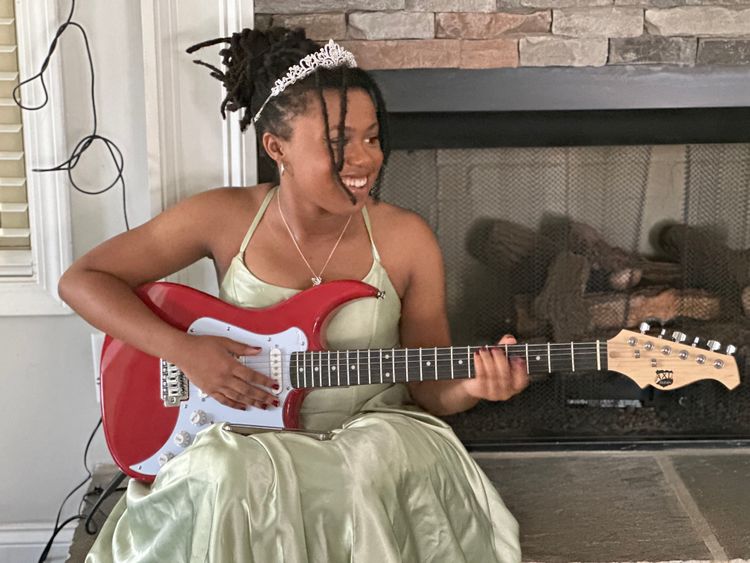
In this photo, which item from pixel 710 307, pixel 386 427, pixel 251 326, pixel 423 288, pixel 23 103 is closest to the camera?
pixel 386 427

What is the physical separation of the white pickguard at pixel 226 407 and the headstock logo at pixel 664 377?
50cm

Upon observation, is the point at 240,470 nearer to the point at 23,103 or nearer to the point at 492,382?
the point at 492,382

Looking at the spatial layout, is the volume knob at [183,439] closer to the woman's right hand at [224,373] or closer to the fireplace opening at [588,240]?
the woman's right hand at [224,373]

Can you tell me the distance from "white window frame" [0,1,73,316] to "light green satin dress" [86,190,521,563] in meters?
0.47

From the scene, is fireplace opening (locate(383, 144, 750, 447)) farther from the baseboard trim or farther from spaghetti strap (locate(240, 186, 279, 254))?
the baseboard trim

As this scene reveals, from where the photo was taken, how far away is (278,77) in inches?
56.2

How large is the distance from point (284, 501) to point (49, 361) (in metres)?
0.74

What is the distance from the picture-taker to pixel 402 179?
173 cm

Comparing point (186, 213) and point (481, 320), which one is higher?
point (186, 213)

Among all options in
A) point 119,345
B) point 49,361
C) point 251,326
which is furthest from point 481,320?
point 49,361

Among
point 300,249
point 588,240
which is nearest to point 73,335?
point 300,249

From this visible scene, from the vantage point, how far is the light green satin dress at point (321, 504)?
1196 mm

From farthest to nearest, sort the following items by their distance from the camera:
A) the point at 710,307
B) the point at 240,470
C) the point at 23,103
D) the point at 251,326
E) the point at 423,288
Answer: the point at 710,307, the point at 23,103, the point at 423,288, the point at 251,326, the point at 240,470

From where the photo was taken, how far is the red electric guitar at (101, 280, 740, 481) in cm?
139
